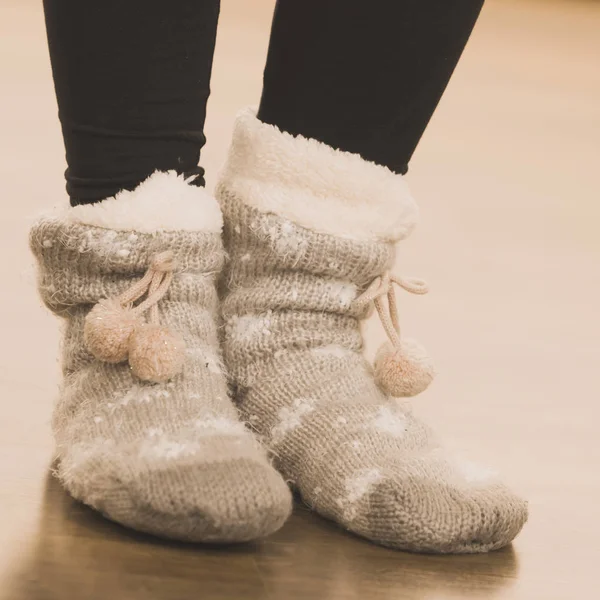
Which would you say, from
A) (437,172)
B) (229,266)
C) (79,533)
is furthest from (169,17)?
(437,172)

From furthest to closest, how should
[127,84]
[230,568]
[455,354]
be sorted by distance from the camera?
[455,354], [127,84], [230,568]

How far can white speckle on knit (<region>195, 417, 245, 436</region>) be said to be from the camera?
65 centimetres

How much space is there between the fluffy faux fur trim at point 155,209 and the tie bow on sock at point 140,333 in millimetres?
24

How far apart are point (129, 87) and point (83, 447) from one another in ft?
0.77

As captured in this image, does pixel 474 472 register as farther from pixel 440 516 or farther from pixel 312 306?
pixel 312 306

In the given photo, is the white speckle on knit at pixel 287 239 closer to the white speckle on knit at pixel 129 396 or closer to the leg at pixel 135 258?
the leg at pixel 135 258

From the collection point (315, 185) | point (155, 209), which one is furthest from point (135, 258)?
point (315, 185)

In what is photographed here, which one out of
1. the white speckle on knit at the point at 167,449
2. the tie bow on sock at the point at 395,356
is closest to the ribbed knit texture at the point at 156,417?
the white speckle on knit at the point at 167,449

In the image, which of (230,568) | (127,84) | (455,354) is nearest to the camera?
(230,568)

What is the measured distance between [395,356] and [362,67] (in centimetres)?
20

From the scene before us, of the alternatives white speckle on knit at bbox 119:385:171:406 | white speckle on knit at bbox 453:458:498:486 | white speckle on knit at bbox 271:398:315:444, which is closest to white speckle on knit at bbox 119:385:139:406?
white speckle on knit at bbox 119:385:171:406

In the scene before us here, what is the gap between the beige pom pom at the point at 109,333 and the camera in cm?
68

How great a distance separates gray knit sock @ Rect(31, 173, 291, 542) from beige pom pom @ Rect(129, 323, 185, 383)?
1cm

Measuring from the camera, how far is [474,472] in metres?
0.68
